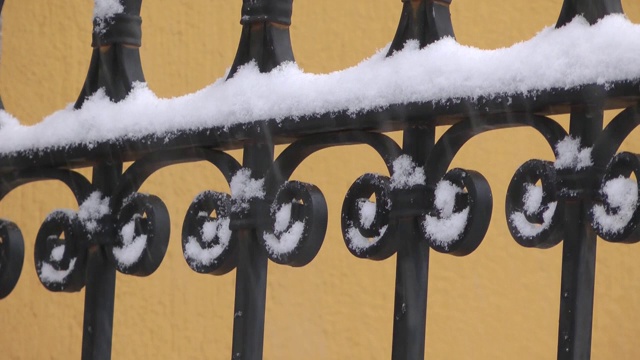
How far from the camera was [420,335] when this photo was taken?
56 centimetres

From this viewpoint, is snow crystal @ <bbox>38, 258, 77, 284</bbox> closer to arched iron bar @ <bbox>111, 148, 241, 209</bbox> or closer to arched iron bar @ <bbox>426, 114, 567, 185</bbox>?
arched iron bar @ <bbox>111, 148, 241, 209</bbox>

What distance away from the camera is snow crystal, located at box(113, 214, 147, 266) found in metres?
0.68

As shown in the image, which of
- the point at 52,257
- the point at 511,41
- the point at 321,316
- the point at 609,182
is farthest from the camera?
the point at 511,41

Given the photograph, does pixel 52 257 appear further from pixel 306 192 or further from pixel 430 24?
pixel 430 24

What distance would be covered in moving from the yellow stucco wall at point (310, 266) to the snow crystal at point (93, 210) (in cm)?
54

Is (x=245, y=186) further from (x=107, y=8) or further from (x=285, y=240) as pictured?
(x=107, y=8)

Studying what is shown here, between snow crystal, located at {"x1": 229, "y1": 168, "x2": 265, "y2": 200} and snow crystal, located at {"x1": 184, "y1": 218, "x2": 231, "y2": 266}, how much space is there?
22 millimetres

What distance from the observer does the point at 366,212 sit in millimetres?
574

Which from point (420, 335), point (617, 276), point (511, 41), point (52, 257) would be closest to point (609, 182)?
point (420, 335)

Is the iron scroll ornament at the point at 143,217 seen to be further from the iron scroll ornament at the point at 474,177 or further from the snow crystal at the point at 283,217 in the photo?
the iron scroll ornament at the point at 474,177

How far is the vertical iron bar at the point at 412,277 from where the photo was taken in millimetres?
560

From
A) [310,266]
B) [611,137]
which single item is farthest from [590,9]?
[310,266]

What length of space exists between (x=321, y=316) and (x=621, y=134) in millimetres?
1108

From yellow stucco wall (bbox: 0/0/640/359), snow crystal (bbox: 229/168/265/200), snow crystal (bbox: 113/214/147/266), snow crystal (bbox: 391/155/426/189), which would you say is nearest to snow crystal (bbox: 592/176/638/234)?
snow crystal (bbox: 391/155/426/189)
